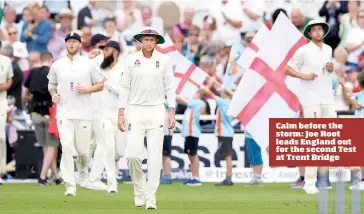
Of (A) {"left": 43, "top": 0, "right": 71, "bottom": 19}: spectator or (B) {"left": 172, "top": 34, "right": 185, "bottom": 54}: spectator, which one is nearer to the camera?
(B) {"left": 172, "top": 34, "right": 185, "bottom": 54}: spectator

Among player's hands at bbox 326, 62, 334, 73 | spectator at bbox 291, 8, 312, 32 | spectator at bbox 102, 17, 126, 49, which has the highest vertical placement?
spectator at bbox 291, 8, 312, 32

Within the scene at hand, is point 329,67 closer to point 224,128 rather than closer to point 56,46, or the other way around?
point 224,128

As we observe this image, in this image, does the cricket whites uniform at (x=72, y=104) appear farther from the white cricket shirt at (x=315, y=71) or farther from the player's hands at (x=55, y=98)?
the white cricket shirt at (x=315, y=71)

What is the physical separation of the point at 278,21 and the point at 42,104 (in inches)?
204

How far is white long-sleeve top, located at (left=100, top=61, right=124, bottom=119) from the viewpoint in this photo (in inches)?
846

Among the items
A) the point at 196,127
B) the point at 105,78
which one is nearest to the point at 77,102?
the point at 105,78

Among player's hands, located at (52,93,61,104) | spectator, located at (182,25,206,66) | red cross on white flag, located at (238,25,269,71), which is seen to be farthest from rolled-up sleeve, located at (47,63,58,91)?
spectator, located at (182,25,206,66)

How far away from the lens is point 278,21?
76.5ft

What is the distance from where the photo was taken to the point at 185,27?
30.7m

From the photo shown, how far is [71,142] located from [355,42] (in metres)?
11.0

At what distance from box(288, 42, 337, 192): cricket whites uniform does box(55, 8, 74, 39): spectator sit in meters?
9.38

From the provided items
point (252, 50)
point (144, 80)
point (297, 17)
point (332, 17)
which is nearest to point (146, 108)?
point (144, 80)

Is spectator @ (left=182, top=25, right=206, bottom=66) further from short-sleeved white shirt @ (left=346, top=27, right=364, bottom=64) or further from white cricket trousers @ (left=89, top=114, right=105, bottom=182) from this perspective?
white cricket trousers @ (left=89, top=114, right=105, bottom=182)

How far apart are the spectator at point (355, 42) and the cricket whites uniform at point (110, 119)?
905 cm
